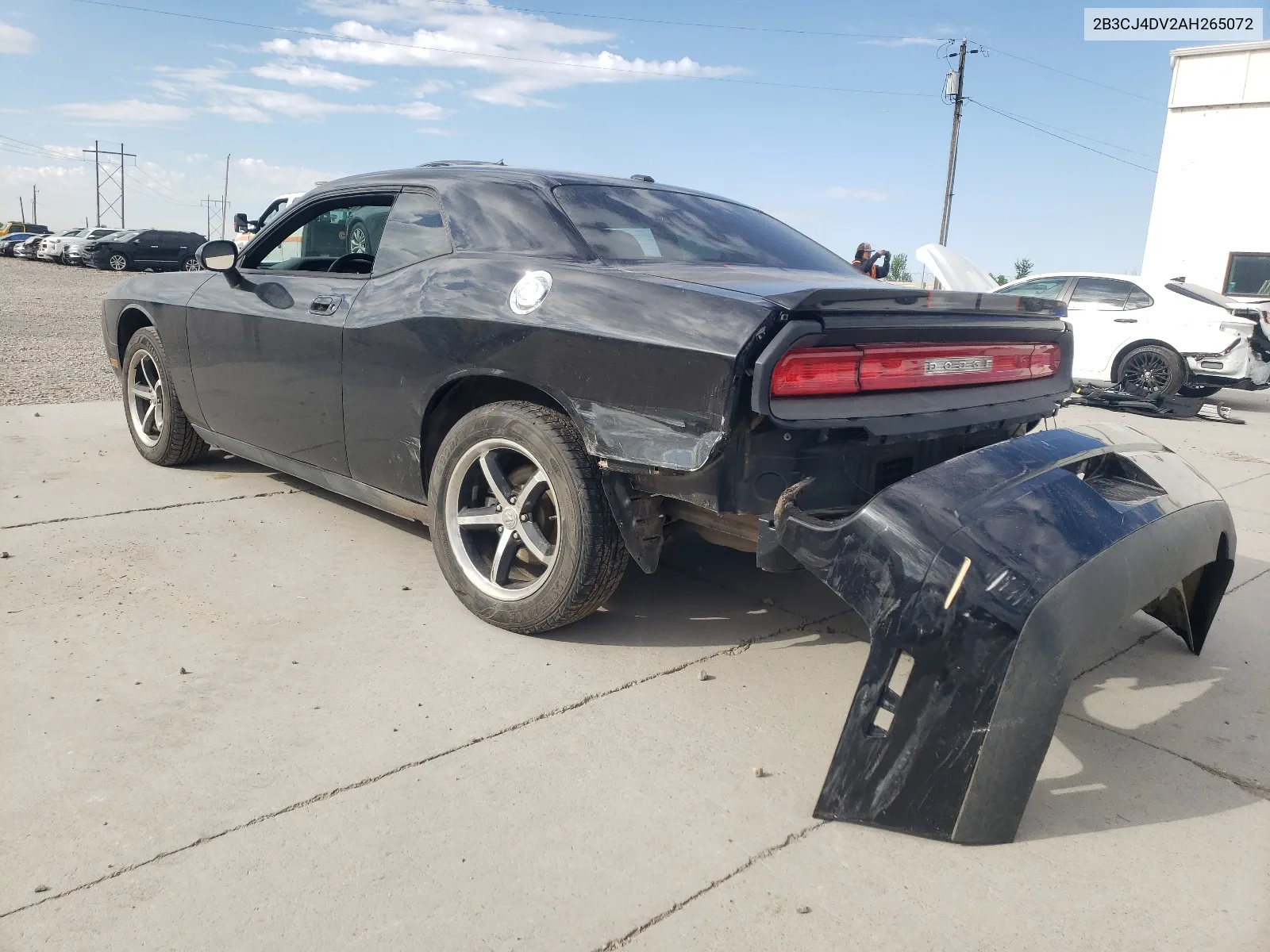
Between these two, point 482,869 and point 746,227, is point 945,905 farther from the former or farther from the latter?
point 746,227

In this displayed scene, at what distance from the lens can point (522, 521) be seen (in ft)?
10.4

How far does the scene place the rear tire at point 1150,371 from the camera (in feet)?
34.7

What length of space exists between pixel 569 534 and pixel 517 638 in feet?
1.57

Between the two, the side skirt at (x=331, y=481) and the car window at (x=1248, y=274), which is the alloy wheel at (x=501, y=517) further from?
the car window at (x=1248, y=274)

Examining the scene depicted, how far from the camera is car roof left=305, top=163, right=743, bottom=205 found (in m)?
3.49

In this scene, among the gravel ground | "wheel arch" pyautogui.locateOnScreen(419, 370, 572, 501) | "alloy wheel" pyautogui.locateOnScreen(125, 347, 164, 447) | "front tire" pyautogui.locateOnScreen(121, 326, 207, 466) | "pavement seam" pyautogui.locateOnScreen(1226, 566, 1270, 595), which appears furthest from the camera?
the gravel ground

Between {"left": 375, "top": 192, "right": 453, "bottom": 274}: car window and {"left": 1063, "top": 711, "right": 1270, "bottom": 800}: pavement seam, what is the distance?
261cm

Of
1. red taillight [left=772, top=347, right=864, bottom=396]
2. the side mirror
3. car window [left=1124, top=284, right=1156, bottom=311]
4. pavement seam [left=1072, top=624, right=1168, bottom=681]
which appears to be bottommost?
pavement seam [left=1072, top=624, right=1168, bottom=681]

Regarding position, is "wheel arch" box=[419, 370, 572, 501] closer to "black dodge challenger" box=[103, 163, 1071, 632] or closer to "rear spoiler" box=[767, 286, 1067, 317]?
"black dodge challenger" box=[103, 163, 1071, 632]

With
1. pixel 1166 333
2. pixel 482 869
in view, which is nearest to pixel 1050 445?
pixel 482 869

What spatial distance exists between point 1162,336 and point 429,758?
34.8 ft

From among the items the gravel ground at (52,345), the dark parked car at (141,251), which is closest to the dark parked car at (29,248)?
the dark parked car at (141,251)

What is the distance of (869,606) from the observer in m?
2.30

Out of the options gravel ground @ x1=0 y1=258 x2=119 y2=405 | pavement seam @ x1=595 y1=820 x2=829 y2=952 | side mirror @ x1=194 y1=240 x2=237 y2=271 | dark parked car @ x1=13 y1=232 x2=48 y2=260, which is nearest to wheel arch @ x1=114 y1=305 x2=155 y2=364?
side mirror @ x1=194 y1=240 x2=237 y2=271
